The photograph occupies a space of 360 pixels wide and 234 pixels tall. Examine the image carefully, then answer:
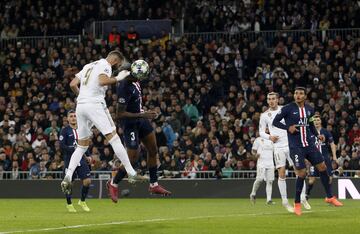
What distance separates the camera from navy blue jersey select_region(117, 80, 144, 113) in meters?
18.1

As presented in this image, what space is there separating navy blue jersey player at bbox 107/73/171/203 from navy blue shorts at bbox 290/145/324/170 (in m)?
2.78

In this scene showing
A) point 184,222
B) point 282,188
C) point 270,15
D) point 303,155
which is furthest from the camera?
point 270,15

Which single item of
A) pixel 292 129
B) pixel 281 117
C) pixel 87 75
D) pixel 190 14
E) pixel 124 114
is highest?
pixel 190 14

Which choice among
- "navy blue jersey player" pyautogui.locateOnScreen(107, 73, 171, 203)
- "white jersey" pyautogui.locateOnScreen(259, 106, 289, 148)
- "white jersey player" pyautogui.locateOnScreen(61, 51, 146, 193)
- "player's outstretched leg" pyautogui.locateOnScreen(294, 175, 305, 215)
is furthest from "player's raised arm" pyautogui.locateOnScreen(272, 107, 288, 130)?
"white jersey player" pyautogui.locateOnScreen(61, 51, 146, 193)

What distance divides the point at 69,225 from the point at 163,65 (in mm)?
19962

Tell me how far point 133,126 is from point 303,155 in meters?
3.51

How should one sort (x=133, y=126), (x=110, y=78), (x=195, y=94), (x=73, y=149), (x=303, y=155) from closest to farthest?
(x=110, y=78) → (x=133, y=126) → (x=303, y=155) → (x=73, y=149) → (x=195, y=94)

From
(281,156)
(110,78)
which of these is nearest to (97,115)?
(110,78)

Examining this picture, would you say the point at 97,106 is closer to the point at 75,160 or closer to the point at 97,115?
the point at 97,115

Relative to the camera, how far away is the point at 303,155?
63.3 feet

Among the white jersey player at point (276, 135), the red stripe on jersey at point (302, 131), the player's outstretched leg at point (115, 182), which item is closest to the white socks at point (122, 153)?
the player's outstretched leg at point (115, 182)

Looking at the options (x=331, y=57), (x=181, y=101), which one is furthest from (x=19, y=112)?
(x=331, y=57)

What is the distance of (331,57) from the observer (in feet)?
110

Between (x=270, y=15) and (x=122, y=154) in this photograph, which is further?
(x=270, y=15)
